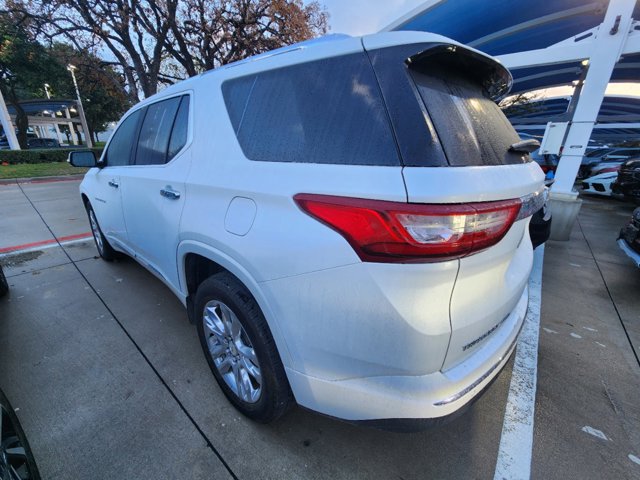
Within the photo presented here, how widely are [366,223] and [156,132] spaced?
7.07 feet

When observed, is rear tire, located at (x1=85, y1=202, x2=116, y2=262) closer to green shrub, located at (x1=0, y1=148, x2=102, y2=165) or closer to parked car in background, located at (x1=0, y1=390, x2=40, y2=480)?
parked car in background, located at (x1=0, y1=390, x2=40, y2=480)

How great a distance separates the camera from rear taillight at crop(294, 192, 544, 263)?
1043mm

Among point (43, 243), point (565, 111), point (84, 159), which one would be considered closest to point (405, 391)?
point (84, 159)

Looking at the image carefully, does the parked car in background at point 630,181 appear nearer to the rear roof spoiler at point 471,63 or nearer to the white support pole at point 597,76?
the white support pole at point 597,76

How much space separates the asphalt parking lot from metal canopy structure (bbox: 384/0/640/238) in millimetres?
3147

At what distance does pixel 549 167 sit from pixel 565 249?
1.72 meters

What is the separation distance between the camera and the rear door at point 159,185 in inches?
79.3

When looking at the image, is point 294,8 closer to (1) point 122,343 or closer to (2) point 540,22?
(2) point 540,22

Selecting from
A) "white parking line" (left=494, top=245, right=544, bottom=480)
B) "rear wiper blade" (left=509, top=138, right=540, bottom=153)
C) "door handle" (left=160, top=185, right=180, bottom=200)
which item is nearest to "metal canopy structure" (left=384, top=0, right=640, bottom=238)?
"white parking line" (left=494, top=245, right=544, bottom=480)

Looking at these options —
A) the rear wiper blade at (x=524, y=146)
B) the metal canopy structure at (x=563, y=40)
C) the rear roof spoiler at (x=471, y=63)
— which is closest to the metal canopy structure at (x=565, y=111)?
the metal canopy structure at (x=563, y=40)

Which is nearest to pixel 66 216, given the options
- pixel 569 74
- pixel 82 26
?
pixel 82 26

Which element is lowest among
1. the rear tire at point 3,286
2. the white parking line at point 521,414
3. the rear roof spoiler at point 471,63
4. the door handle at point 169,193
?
the white parking line at point 521,414

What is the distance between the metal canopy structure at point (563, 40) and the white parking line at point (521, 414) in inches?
161

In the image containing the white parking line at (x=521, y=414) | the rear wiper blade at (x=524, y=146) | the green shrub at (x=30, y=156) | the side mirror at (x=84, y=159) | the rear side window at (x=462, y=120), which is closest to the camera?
the rear side window at (x=462, y=120)
